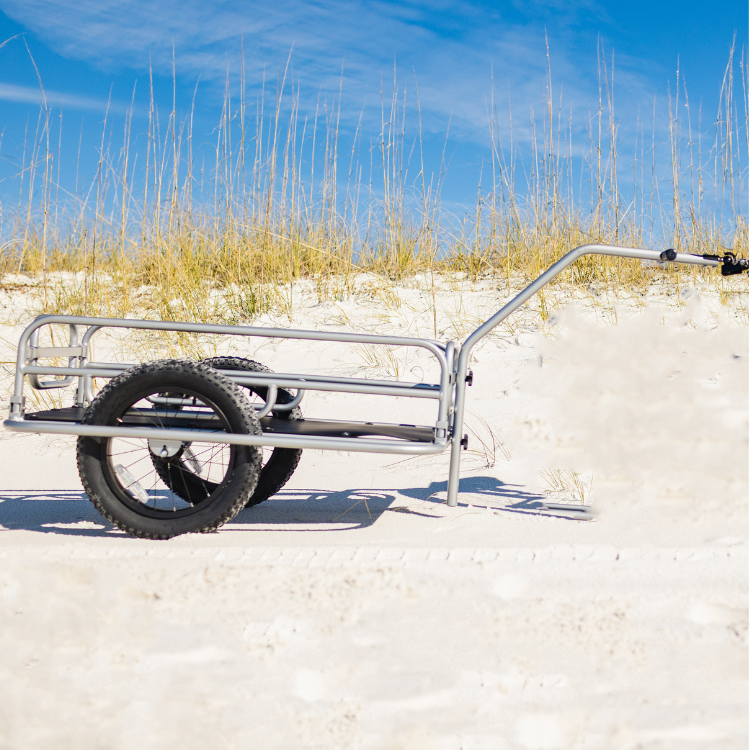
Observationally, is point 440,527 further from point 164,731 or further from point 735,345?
point 735,345

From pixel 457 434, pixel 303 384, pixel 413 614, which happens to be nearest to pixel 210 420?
pixel 303 384

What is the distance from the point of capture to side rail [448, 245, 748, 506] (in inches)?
103

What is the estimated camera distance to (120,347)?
594cm

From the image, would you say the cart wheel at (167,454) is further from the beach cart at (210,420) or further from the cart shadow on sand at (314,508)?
the cart shadow on sand at (314,508)

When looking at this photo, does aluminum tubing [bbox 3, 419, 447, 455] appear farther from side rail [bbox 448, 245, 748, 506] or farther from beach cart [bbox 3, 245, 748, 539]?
side rail [bbox 448, 245, 748, 506]

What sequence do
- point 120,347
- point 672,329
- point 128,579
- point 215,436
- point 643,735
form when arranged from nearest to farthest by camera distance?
point 643,735, point 128,579, point 215,436, point 672,329, point 120,347

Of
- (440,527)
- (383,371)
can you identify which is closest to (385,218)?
(383,371)

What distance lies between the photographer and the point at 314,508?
321cm

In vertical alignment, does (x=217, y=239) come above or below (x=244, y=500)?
above

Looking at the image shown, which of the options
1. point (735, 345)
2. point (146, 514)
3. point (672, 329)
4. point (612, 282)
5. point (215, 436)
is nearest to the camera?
point (215, 436)

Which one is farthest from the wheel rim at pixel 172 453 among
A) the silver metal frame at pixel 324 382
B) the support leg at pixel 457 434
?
the support leg at pixel 457 434

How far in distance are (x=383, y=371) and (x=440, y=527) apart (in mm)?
2633

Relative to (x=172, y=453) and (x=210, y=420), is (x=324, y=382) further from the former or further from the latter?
(x=172, y=453)

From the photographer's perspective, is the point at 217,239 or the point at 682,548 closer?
the point at 682,548
